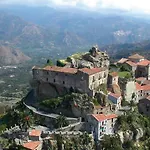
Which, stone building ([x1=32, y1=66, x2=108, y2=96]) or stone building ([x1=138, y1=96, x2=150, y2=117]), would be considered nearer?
stone building ([x1=32, y1=66, x2=108, y2=96])

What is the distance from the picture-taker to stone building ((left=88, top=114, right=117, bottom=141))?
68.8 metres

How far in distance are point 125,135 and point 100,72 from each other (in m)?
14.1

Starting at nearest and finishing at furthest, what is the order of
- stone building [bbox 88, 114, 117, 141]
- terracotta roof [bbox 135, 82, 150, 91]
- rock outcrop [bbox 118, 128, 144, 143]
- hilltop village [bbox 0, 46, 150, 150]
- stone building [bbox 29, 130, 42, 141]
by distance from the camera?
stone building [bbox 29, 130, 42, 141] → stone building [bbox 88, 114, 117, 141] → hilltop village [bbox 0, 46, 150, 150] → rock outcrop [bbox 118, 128, 144, 143] → terracotta roof [bbox 135, 82, 150, 91]

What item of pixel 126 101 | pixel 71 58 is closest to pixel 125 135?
pixel 126 101

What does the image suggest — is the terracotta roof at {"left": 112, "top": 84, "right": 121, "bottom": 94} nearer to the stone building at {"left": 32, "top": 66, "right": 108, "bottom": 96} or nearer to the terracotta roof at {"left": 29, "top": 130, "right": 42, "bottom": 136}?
the stone building at {"left": 32, "top": 66, "right": 108, "bottom": 96}

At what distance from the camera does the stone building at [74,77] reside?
248ft

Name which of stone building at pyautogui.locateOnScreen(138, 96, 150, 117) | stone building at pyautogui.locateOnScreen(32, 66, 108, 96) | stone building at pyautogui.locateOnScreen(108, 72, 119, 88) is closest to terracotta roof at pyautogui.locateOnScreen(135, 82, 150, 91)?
stone building at pyautogui.locateOnScreen(138, 96, 150, 117)

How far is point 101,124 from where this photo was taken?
68.9 m

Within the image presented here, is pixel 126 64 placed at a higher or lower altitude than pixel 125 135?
higher

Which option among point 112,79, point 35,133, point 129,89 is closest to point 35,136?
point 35,133

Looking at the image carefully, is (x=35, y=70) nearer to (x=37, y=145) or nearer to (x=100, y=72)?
(x=100, y=72)

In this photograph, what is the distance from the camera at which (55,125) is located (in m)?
71.8

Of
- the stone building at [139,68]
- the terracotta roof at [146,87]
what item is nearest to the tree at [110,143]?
the terracotta roof at [146,87]

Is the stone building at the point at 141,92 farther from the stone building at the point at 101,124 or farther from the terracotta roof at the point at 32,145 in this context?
the terracotta roof at the point at 32,145
